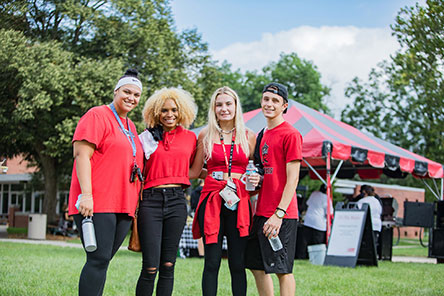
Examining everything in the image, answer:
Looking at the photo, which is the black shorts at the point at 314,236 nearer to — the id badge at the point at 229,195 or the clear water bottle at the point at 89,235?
the id badge at the point at 229,195

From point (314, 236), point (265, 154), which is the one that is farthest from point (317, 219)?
point (265, 154)

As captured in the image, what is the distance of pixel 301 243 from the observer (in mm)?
12211

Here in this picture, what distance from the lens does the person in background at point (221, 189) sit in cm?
411

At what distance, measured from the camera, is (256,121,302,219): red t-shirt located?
4.04 metres

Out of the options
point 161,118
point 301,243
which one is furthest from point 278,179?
point 301,243

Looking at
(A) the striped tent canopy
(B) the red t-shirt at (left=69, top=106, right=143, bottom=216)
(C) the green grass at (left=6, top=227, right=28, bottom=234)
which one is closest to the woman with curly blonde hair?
(B) the red t-shirt at (left=69, top=106, right=143, bottom=216)

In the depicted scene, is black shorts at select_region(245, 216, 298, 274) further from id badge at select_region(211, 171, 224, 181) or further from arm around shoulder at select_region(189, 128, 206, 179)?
arm around shoulder at select_region(189, 128, 206, 179)

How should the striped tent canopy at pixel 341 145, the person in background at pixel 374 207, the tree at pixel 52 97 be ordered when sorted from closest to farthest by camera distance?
the striped tent canopy at pixel 341 145 < the person in background at pixel 374 207 < the tree at pixel 52 97

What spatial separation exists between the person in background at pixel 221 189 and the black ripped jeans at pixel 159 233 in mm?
243

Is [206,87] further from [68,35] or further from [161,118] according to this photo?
[161,118]

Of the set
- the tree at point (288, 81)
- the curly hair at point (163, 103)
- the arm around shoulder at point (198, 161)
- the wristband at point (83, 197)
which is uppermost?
the tree at point (288, 81)

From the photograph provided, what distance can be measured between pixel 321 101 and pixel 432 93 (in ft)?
105

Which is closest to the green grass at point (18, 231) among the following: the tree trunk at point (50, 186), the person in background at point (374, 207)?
the tree trunk at point (50, 186)

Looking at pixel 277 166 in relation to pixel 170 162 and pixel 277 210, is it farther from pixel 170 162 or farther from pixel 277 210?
pixel 170 162
